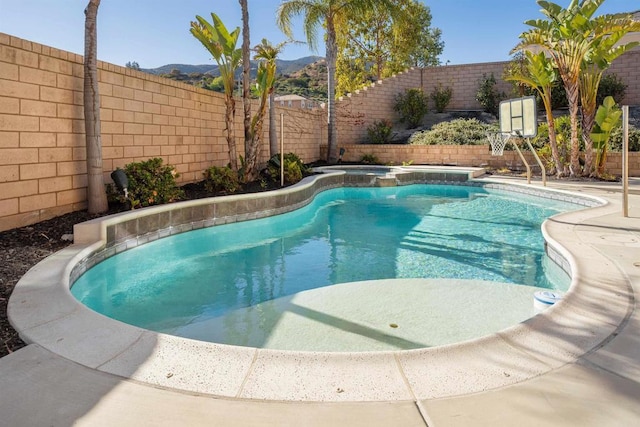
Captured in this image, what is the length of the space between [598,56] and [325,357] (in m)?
12.3

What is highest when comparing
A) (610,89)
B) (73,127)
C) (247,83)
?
(610,89)

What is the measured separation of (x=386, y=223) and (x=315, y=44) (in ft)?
35.6

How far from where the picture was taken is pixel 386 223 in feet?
29.3

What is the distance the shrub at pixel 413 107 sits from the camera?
71.8ft

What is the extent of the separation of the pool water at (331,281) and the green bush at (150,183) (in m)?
0.91

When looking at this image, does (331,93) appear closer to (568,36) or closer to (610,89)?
(568,36)

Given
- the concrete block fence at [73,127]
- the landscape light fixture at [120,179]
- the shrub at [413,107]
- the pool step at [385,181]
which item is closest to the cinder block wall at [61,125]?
the concrete block fence at [73,127]

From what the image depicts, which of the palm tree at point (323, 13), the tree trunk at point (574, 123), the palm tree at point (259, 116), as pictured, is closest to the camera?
the palm tree at point (259, 116)

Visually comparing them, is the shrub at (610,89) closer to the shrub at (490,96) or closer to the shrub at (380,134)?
the shrub at (490,96)

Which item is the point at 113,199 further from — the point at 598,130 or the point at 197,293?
the point at 598,130

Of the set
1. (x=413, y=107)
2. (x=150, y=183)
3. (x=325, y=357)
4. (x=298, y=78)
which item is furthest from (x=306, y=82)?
(x=325, y=357)

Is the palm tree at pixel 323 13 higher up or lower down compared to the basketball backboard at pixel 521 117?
higher up

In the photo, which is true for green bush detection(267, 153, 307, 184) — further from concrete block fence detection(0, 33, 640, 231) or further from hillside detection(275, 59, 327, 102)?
hillside detection(275, 59, 327, 102)

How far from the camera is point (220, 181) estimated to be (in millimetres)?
9727
